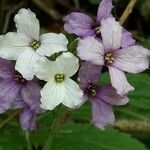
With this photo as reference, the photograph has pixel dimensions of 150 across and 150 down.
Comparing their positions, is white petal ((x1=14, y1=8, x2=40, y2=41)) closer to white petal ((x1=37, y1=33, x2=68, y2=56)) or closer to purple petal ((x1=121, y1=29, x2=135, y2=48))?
white petal ((x1=37, y1=33, x2=68, y2=56))

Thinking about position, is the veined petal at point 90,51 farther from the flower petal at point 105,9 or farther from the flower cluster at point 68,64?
the flower petal at point 105,9

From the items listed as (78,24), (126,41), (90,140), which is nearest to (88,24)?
(78,24)

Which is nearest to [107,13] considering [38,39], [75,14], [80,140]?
[75,14]

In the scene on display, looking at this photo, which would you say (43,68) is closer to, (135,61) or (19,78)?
(19,78)

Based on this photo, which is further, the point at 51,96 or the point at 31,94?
the point at 31,94

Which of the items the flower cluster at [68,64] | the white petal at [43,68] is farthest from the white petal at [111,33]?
the white petal at [43,68]

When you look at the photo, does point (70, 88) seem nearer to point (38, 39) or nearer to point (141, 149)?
point (38, 39)
